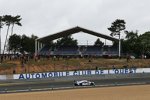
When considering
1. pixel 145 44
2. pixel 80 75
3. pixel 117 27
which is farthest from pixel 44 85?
pixel 117 27

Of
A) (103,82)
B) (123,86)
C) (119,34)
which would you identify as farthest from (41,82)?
(119,34)

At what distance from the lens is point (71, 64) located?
6353 centimetres

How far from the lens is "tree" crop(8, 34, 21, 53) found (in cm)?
11375

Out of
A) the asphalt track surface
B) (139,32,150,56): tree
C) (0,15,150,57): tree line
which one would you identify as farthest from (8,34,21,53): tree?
the asphalt track surface

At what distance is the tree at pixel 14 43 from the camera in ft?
373

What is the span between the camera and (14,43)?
373ft

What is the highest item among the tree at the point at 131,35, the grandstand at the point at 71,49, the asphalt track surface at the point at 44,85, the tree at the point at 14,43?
the tree at the point at 131,35

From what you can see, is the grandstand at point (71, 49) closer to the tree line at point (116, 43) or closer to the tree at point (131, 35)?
the tree line at point (116, 43)

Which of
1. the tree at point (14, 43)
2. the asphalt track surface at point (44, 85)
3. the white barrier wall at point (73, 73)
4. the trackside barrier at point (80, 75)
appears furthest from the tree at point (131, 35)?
the asphalt track surface at point (44, 85)

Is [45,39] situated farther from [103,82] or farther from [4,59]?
[103,82]

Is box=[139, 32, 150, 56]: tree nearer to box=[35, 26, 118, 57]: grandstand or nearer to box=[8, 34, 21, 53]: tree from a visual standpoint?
box=[35, 26, 118, 57]: grandstand

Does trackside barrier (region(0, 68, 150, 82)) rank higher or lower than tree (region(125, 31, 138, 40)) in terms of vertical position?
lower

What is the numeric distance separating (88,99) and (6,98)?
250 inches

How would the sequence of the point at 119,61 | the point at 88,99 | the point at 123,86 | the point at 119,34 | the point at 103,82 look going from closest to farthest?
the point at 88,99 < the point at 123,86 < the point at 103,82 < the point at 119,61 < the point at 119,34
